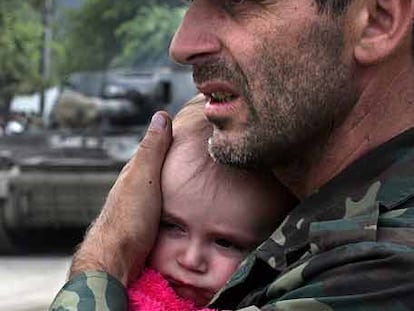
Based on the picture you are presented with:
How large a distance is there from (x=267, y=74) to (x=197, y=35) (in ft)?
0.46

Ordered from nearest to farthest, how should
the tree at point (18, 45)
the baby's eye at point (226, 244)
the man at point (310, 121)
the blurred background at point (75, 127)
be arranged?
the man at point (310, 121), the baby's eye at point (226, 244), the blurred background at point (75, 127), the tree at point (18, 45)

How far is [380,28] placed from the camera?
169 centimetres

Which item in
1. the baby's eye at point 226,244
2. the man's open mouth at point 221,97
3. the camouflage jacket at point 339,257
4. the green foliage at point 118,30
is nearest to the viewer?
the camouflage jacket at point 339,257

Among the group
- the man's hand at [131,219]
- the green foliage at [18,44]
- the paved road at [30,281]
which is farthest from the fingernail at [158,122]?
the green foliage at [18,44]

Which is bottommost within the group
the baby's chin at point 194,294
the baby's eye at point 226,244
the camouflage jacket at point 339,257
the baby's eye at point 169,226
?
A: the baby's chin at point 194,294

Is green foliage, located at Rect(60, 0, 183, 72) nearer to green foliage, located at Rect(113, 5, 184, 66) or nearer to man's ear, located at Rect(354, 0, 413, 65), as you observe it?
green foliage, located at Rect(113, 5, 184, 66)

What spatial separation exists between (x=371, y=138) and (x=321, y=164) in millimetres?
93

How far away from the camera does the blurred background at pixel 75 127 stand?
38.5ft

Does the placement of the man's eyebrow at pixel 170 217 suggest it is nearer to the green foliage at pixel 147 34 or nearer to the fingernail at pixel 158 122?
the fingernail at pixel 158 122

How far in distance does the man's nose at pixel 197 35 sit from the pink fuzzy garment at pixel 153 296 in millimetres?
403

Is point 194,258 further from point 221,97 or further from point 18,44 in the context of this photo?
point 18,44

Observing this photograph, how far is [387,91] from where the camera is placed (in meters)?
1.75

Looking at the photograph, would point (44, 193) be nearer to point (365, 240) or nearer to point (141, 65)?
point (141, 65)

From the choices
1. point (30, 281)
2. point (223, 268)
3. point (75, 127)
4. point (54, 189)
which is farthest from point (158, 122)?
point (75, 127)
